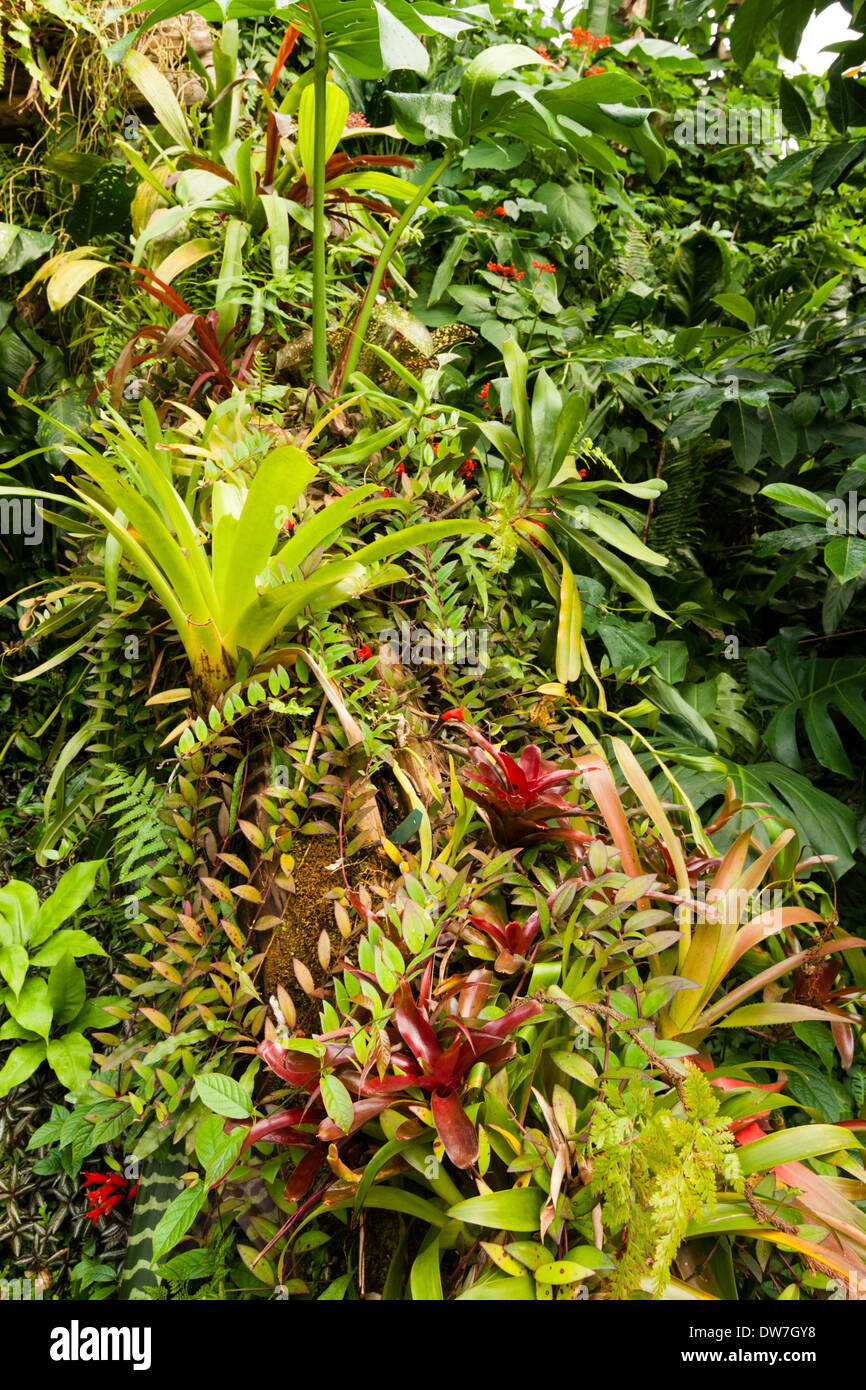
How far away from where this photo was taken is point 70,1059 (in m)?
1.42

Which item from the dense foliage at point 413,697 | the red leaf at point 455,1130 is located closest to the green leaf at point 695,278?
the dense foliage at point 413,697

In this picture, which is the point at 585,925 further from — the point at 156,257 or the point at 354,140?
the point at 354,140

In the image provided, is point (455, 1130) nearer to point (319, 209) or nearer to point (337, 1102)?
point (337, 1102)

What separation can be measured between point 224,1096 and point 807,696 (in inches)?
60.4

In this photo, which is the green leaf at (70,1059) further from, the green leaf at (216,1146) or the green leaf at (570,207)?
the green leaf at (570,207)

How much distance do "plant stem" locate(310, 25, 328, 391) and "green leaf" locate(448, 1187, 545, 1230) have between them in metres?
1.56

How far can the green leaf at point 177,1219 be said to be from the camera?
1030 millimetres

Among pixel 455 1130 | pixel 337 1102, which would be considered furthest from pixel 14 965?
pixel 455 1130

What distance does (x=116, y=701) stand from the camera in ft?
5.28

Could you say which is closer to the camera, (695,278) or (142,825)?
(142,825)

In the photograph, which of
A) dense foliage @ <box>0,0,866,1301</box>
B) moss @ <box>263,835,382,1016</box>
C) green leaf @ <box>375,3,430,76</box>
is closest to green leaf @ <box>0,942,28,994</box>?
dense foliage @ <box>0,0,866,1301</box>

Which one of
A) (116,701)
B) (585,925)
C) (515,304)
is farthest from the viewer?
Result: (515,304)
